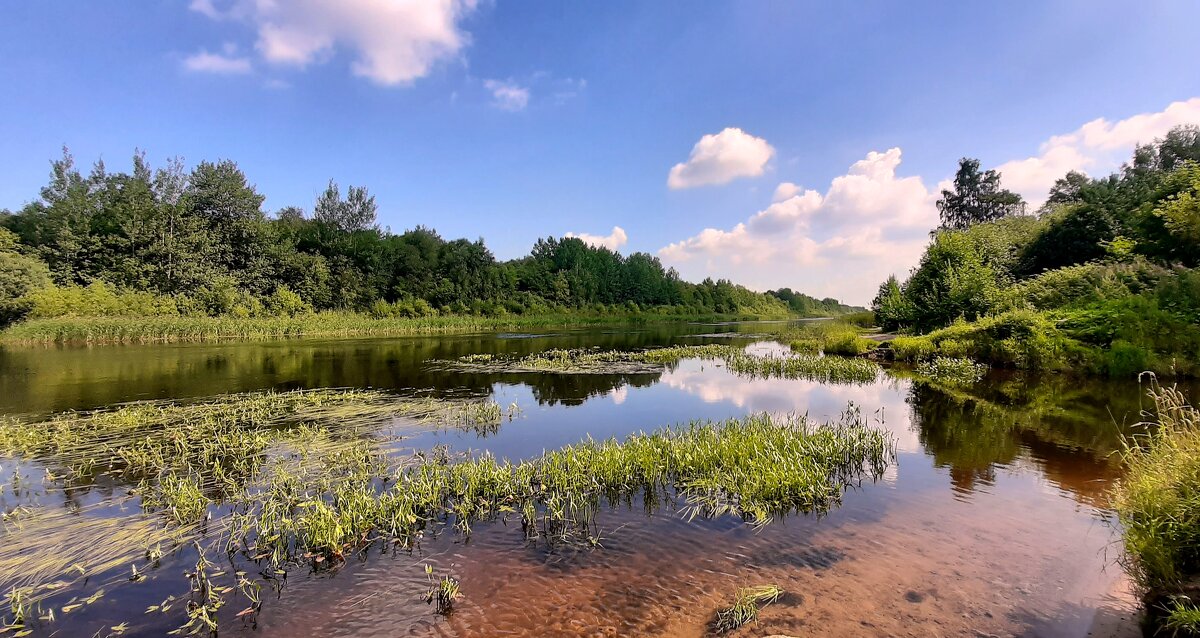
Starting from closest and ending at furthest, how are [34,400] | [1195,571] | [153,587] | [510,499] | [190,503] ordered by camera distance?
[1195,571], [153,587], [190,503], [510,499], [34,400]

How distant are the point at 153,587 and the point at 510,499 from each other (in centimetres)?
417

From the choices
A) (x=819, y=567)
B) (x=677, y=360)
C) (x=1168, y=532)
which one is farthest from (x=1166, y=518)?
(x=677, y=360)

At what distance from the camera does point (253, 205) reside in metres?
69.3

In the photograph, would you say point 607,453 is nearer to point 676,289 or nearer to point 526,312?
point 526,312

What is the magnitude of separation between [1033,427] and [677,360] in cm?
1726

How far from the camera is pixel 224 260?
65.1 metres

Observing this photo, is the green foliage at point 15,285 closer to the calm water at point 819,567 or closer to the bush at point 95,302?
the bush at point 95,302

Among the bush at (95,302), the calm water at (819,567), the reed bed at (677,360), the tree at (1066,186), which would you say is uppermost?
the tree at (1066,186)

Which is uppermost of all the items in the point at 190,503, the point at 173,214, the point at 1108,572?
the point at 173,214

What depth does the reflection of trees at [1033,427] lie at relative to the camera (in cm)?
916

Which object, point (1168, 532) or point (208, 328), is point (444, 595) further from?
point (208, 328)

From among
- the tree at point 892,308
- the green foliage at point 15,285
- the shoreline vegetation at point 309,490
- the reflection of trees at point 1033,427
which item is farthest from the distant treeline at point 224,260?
the reflection of trees at point 1033,427

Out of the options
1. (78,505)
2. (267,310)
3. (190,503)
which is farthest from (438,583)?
(267,310)

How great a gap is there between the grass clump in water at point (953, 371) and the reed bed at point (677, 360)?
2011mm
